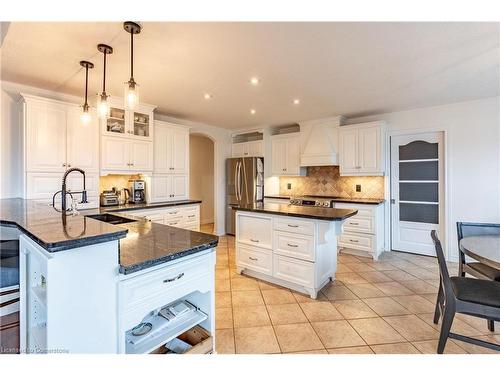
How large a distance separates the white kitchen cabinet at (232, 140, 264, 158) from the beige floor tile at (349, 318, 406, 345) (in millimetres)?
3727

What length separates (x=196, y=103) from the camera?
3.77 meters

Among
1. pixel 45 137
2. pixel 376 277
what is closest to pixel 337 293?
pixel 376 277

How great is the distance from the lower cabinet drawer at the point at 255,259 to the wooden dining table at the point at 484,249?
5.96ft

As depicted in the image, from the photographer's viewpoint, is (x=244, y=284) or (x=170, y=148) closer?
(x=244, y=284)

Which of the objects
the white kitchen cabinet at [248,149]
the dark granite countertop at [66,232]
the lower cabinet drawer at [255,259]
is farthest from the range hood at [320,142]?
the dark granite countertop at [66,232]

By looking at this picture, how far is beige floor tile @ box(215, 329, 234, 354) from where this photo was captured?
1.87m

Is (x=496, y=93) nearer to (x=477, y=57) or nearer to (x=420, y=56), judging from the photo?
(x=477, y=57)

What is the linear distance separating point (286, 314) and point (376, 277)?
1556mm

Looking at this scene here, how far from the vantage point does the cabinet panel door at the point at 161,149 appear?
13.2 feet

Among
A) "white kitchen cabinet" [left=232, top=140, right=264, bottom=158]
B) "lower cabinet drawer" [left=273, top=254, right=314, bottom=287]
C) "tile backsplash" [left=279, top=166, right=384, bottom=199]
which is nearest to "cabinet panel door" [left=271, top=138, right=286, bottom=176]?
"white kitchen cabinet" [left=232, top=140, right=264, bottom=158]

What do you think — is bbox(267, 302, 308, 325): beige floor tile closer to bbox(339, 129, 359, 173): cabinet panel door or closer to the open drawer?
the open drawer

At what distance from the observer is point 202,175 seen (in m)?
7.12

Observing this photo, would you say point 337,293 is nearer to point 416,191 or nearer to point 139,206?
point 416,191
